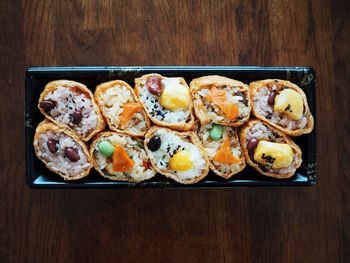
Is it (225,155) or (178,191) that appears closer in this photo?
(225,155)

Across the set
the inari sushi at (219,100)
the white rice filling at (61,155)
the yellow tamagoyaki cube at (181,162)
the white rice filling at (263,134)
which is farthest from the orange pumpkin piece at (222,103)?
the white rice filling at (61,155)

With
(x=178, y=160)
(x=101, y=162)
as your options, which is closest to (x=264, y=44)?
(x=178, y=160)

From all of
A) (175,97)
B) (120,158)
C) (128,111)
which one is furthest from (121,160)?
(175,97)

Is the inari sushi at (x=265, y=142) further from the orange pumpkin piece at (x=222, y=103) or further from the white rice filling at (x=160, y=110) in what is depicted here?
the white rice filling at (x=160, y=110)

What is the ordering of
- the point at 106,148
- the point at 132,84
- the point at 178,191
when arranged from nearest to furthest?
the point at 106,148 → the point at 132,84 → the point at 178,191

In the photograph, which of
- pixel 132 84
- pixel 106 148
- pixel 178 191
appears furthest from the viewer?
pixel 178 191

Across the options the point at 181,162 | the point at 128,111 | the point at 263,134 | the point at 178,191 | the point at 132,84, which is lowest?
the point at 178,191

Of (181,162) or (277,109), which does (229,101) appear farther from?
(181,162)
